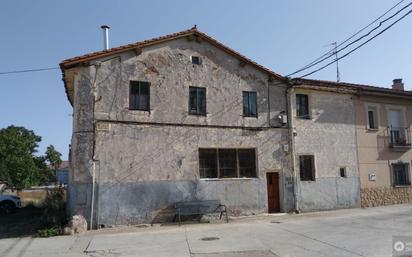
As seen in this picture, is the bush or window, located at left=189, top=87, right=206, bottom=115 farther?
window, located at left=189, top=87, right=206, bottom=115

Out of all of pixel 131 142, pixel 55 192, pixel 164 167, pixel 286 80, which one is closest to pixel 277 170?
pixel 286 80

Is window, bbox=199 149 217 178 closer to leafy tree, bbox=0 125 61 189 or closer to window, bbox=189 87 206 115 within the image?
window, bbox=189 87 206 115

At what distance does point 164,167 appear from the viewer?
56.1ft

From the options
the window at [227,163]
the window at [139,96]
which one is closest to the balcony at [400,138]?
the window at [227,163]

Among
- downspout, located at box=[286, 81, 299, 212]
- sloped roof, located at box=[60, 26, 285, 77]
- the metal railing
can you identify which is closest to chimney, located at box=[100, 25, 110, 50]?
sloped roof, located at box=[60, 26, 285, 77]

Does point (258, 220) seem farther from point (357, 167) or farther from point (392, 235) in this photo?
point (357, 167)

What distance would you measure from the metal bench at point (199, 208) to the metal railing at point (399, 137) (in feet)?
35.9

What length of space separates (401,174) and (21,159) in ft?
145

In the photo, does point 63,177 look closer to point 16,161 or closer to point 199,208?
point 16,161

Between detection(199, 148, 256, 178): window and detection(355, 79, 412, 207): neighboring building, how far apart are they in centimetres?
659

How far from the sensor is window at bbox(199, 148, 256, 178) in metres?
18.1

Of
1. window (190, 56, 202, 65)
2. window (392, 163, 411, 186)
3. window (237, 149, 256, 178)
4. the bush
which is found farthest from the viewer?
window (392, 163, 411, 186)

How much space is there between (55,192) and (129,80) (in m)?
5.49

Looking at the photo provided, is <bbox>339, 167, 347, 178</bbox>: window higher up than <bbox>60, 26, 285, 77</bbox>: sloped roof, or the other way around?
<bbox>60, 26, 285, 77</bbox>: sloped roof
